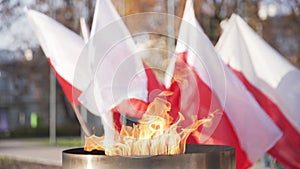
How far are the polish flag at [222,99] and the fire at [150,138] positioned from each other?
1942 mm

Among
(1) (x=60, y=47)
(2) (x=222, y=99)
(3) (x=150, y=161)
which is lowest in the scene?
(3) (x=150, y=161)

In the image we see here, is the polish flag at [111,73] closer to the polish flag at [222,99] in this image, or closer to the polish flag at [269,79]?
the polish flag at [222,99]

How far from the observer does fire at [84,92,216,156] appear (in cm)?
564

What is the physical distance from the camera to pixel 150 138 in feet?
18.8

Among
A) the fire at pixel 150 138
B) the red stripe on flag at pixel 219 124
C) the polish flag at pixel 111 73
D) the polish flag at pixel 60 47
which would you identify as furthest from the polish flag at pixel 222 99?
the fire at pixel 150 138

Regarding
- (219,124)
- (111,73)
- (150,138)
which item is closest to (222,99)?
(219,124)

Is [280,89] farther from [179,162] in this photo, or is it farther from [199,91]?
[179,162]

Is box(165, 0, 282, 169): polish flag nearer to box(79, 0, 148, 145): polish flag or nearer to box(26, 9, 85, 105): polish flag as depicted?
box(79, 0, 148, 145): polish flag

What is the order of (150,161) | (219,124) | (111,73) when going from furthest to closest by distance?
(219,124)
(111,73)
(150,161)

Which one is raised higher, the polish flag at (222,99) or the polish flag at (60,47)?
the polish flag at (60,47)

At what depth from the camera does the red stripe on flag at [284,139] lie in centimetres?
877

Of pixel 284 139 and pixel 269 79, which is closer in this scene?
pixel 284 139

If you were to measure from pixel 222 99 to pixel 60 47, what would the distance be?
9.30ft

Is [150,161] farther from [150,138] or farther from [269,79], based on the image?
[269,79]
